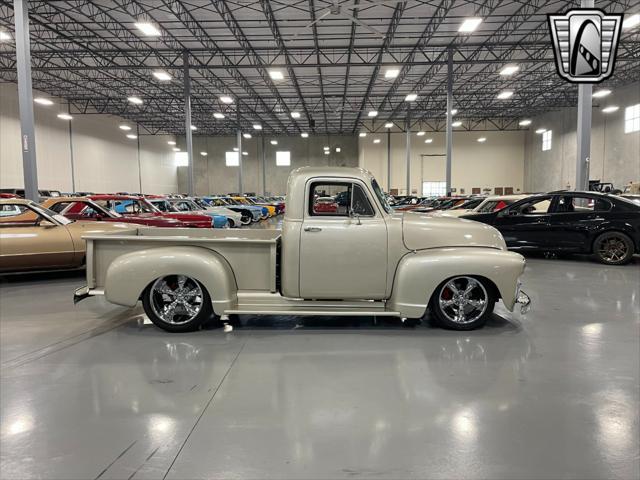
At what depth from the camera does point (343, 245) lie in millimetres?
4754

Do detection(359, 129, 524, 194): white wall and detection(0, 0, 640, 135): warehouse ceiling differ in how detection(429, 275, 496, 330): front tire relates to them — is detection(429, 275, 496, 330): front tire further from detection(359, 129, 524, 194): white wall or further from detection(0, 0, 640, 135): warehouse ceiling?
detection(359, 129, 524, 194): white wall

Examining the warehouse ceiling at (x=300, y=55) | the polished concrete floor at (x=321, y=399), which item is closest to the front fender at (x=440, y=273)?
the polished concrete floor at (x=321, y=399)

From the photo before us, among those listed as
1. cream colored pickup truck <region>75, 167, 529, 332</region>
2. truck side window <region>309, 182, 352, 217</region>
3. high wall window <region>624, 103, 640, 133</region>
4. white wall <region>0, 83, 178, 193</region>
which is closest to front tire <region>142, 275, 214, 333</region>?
cream colored pickup truck <region>75, 167, 529, 332</region>

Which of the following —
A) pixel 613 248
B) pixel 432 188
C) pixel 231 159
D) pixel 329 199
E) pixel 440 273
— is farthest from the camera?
pixel 231 159

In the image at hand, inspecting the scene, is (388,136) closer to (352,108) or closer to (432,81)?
(352,108)

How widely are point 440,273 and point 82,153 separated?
3570cm

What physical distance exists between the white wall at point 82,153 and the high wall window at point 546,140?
38562 millimetres

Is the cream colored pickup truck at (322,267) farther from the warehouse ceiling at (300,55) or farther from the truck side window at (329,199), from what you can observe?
the warehouse ceiling at (300,55)

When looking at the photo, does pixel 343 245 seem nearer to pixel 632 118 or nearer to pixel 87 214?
pixel 87 214

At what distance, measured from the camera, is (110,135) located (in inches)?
1484

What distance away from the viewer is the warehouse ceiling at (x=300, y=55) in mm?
17266

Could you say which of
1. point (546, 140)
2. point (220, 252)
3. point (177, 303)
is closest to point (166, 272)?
point (177, 303)

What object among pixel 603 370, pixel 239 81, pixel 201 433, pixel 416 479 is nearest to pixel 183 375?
pixel 201 433

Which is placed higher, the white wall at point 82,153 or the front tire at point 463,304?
the white wall at point 82,153
